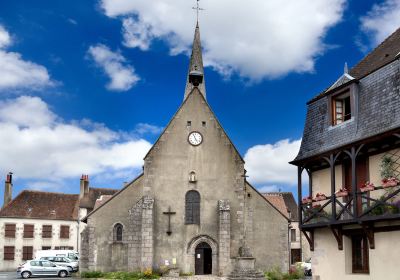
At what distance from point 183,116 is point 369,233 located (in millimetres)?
18389

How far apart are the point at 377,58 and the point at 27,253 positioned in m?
39.4

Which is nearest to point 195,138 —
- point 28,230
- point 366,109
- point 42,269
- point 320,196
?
point 42,269

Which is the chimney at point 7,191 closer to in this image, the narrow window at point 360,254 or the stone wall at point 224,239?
the stone wall at point 224,239

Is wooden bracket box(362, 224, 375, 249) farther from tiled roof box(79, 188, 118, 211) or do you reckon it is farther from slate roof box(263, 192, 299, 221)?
tiled roof box(79, 188, 118, 211)

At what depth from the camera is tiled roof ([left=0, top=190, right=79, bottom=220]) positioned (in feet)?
155

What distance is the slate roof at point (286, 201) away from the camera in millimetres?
49588

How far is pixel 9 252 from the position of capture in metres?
45.8

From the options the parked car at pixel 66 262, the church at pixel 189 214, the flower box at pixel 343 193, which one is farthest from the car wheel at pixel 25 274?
the flower box at pixel 343 193

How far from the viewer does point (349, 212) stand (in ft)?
45.4

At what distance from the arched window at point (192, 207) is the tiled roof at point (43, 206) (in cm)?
2300

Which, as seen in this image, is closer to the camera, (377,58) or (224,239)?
(377,58)

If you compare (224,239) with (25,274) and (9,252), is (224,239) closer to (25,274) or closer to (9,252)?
(25,274)

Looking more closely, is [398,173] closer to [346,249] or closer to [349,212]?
[349,212]

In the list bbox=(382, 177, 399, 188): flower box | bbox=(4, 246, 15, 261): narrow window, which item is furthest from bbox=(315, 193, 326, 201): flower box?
bbox=(4, 246, 15, 261): narrow window
